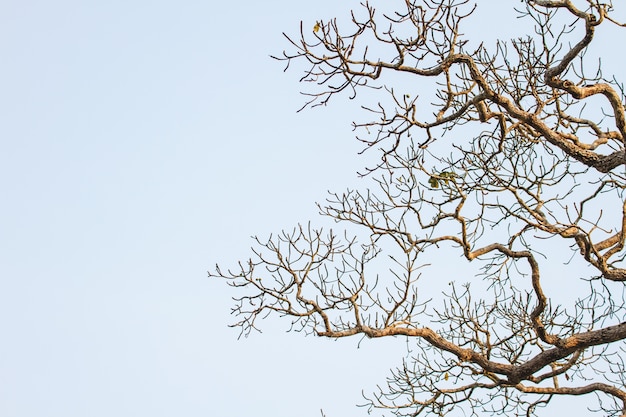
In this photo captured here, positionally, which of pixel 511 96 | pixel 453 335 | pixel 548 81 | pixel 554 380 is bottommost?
pixel 554 380

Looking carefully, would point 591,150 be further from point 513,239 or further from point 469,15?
point 469,15

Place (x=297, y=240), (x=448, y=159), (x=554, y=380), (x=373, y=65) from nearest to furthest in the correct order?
(x=373, y=65) → (x=297, y=240) → (x=448, y=159) → (x=554, y=380)

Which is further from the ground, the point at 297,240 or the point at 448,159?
the point at 448,159

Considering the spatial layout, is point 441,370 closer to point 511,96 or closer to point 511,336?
point 511,336

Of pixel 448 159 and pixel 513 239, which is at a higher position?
pixel 448 159

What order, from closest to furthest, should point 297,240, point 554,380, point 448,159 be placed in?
1. point 297,240
2. point 448,159
3. point 554,380

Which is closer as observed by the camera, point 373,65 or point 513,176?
point 373,65

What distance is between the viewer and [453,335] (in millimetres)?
7809

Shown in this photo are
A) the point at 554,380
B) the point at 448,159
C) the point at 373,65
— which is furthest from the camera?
the point at 554,380

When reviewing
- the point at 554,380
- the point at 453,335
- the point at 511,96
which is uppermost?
the point at 511,96

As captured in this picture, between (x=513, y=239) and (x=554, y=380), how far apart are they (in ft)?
5.91

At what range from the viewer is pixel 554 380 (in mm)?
7383

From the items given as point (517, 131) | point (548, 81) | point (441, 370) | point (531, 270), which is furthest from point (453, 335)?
point (548, 81)

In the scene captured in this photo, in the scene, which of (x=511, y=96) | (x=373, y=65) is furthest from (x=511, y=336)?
(x=373, y=65)
